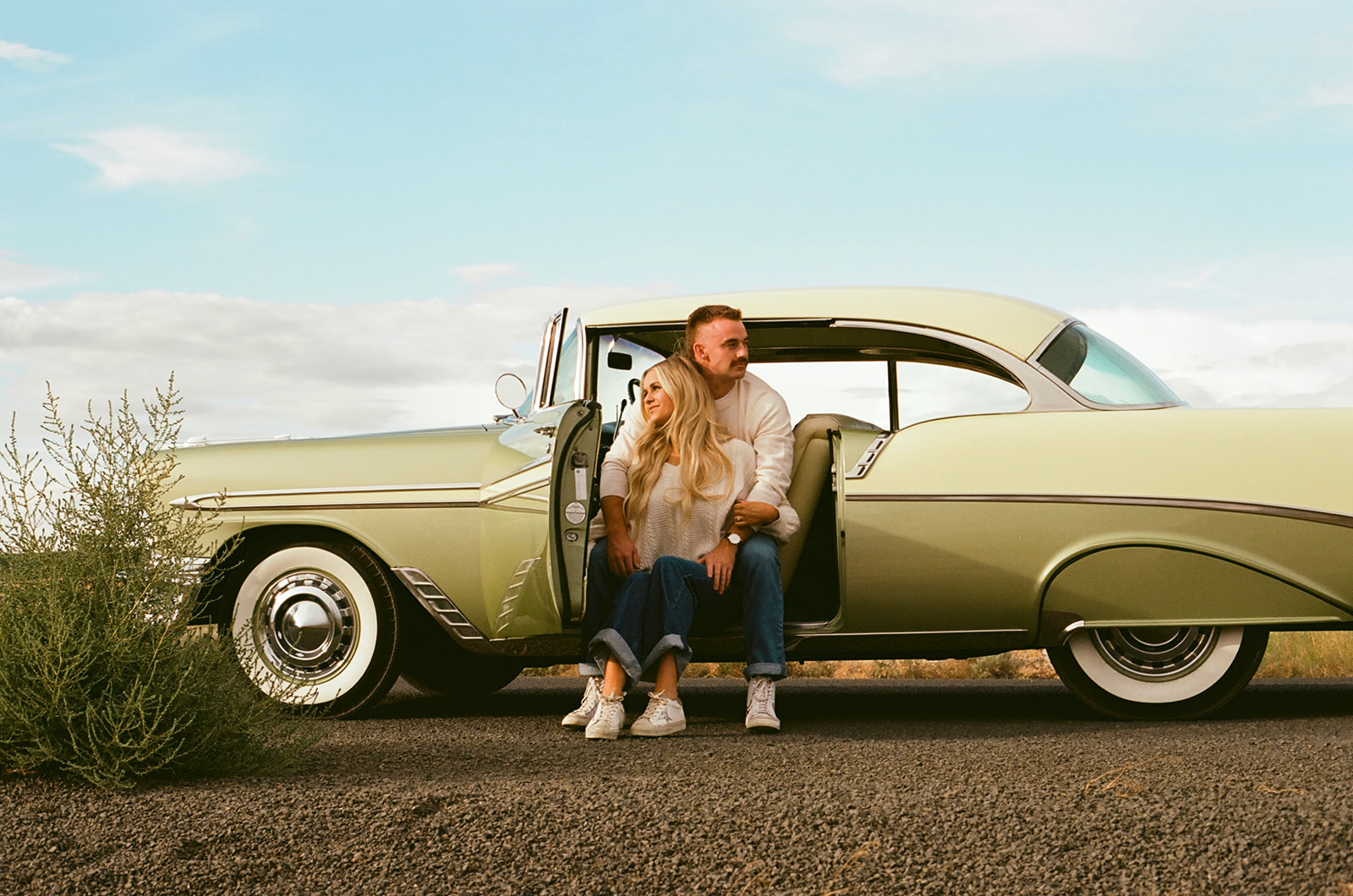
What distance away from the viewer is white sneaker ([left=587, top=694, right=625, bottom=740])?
4.61 metres

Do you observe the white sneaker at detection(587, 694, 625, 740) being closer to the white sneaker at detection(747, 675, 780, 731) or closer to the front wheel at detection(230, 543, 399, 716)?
the white sneaker at detection(747, 675, 780, 731)

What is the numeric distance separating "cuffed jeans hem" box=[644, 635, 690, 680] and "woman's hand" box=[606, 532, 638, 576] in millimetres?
314

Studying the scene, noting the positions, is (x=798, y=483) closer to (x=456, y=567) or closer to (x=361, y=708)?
(x=456, y=567)

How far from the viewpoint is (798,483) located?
5.09 meters

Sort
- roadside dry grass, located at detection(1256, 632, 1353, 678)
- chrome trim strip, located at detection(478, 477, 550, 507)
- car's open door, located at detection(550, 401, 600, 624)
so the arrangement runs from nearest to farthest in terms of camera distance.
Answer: car's open door, located at detection(550, 401, 600, 624)
chrome trim strip, located at detection(478, 477, 550, 507)
roadside dry grass, located at detection(1256, 632, 1353, 678)

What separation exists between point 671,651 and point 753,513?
606mm

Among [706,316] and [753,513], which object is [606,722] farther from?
[706,316]

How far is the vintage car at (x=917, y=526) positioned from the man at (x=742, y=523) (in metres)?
0.16

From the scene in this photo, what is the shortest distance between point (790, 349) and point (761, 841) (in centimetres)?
334

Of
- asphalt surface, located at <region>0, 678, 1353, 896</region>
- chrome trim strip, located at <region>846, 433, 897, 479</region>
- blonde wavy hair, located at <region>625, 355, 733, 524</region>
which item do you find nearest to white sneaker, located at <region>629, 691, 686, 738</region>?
asphalt surface, located at <region>0, 678, 1353, 896</region>

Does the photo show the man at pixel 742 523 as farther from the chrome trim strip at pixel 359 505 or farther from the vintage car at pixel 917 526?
the chrome trim strip at pixel 359 505

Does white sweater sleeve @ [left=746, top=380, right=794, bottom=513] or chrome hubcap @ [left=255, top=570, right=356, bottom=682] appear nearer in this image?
white sweater sleeve @ [left=746, top=380, right=794, bottom=513]

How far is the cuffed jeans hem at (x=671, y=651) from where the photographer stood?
461cm

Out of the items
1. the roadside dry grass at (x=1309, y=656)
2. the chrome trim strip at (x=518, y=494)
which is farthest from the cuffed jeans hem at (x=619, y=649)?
the roadside dry grass at (x=1309, y=656)
